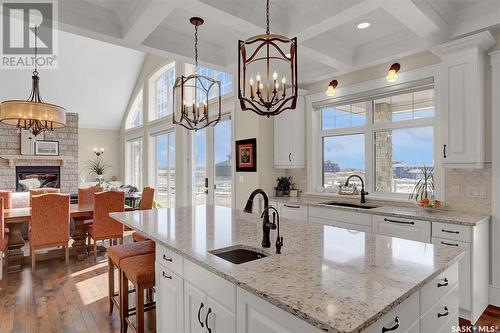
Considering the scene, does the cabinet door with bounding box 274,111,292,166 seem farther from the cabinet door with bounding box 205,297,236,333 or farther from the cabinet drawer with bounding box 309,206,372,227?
the cabinet door with bounding box 205,297,236,333

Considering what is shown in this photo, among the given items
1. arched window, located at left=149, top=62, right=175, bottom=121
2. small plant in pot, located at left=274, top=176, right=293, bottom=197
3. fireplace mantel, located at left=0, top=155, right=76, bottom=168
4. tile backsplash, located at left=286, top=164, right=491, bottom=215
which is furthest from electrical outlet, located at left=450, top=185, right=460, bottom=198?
fireplace mantel, located at left=0, top=155, right=76, bottom=168

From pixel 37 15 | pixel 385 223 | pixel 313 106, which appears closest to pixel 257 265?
pixel 385 223

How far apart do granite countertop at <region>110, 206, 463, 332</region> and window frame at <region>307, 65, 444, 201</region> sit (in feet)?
6.23

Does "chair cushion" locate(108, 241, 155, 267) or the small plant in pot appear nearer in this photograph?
"chair cushion" locate(108, 241, 155, 267)

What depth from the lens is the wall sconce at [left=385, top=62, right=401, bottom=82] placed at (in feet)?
10.8

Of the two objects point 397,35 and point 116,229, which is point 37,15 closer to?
point 116,229

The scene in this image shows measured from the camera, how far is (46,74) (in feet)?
25.7

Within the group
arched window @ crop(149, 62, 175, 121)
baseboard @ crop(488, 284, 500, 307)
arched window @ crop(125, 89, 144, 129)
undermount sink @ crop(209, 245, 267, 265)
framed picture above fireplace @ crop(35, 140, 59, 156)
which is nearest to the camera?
undermount sink @ crop(209, 245, 267, 265)

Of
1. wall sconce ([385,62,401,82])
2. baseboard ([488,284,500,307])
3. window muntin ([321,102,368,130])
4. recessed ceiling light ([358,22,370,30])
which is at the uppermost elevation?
recessed ceiling light ([358,22,370,30])

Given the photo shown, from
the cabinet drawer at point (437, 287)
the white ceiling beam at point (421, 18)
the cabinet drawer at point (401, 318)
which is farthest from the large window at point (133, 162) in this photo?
the cabinet drawer at point (401, 318)

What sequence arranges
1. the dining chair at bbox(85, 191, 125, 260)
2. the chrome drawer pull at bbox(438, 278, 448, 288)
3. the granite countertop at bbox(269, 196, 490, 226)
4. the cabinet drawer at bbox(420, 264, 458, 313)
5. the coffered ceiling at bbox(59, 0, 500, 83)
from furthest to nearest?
the dining chair at bbox(85, 191, 125, 260), the granite countertop at bbox(269, 196, 490, 226), the coffered ceiling at bbox(59, 0, 500, 83), the chrome drawer pull at bbox(438, 278, 448, 288), the cabinet drawer at bbox(420, 264, 458, 313)

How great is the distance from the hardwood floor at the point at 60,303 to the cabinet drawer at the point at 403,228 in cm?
79

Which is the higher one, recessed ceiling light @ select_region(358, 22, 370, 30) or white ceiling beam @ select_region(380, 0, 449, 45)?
recessed ceiling light @ select_region(358, 22, 370, 30)

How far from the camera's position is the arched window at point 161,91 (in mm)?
7305
